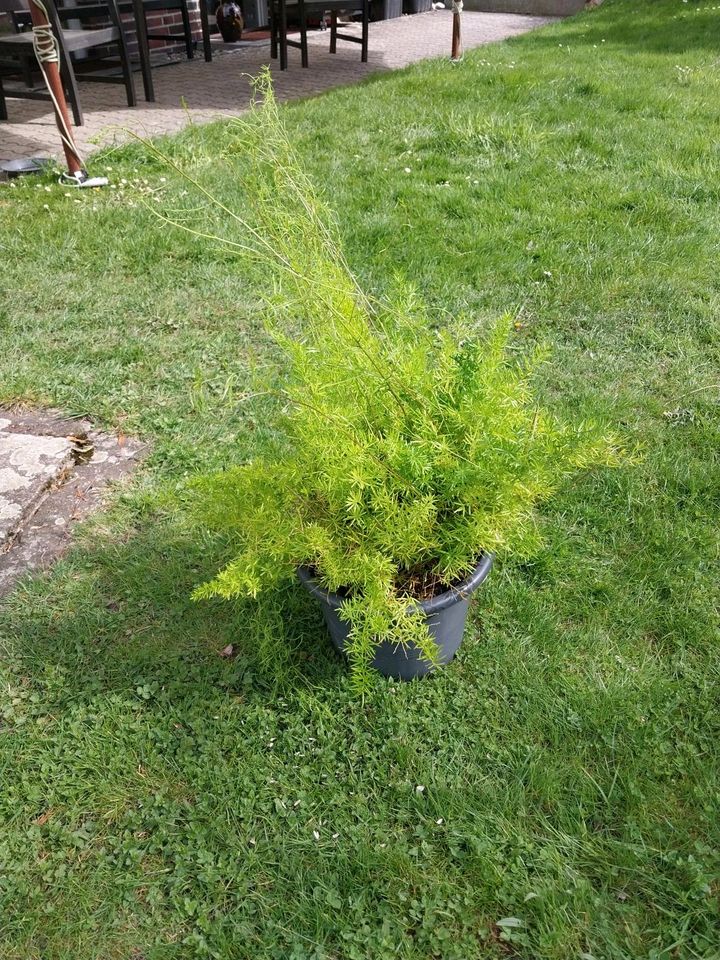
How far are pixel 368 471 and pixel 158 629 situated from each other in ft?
3.17

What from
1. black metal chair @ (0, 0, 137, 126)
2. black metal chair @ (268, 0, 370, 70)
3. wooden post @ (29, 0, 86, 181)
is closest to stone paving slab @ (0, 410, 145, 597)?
wooden post @ (29, 0, 86, 181)

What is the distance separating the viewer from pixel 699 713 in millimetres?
1939

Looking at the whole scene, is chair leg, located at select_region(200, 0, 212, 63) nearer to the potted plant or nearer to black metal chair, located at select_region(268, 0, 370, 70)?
black metal chair, located at select_region(268, 0, 370, 70)

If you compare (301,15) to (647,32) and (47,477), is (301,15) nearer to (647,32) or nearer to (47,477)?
(647,32)

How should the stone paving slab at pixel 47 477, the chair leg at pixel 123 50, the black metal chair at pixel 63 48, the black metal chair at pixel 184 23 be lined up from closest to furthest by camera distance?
the stone paving slab at pixel 47 477 → the black metal chair at pixel 63 48 → the chair leg at pixel 123 50 → the black metal chair at pixel 184 23

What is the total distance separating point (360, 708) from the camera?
1.98 metres

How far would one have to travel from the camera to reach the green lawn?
1598 millimetres

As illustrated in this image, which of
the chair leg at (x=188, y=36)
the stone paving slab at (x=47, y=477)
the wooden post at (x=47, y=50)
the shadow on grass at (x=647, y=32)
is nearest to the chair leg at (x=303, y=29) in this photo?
the chair leg at (x=188, y=36)

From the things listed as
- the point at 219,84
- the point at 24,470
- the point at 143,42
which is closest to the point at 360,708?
the point at 24,470

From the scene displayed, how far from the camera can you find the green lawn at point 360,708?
5.24 ft

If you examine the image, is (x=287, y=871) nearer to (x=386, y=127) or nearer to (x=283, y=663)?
(x=283, y=663)

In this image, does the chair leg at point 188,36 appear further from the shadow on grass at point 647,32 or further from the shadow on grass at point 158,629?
the shadow on grass at point 158,629

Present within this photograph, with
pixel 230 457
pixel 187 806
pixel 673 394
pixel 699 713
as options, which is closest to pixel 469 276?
pixel 673 394

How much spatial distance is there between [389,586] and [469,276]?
2672mm
